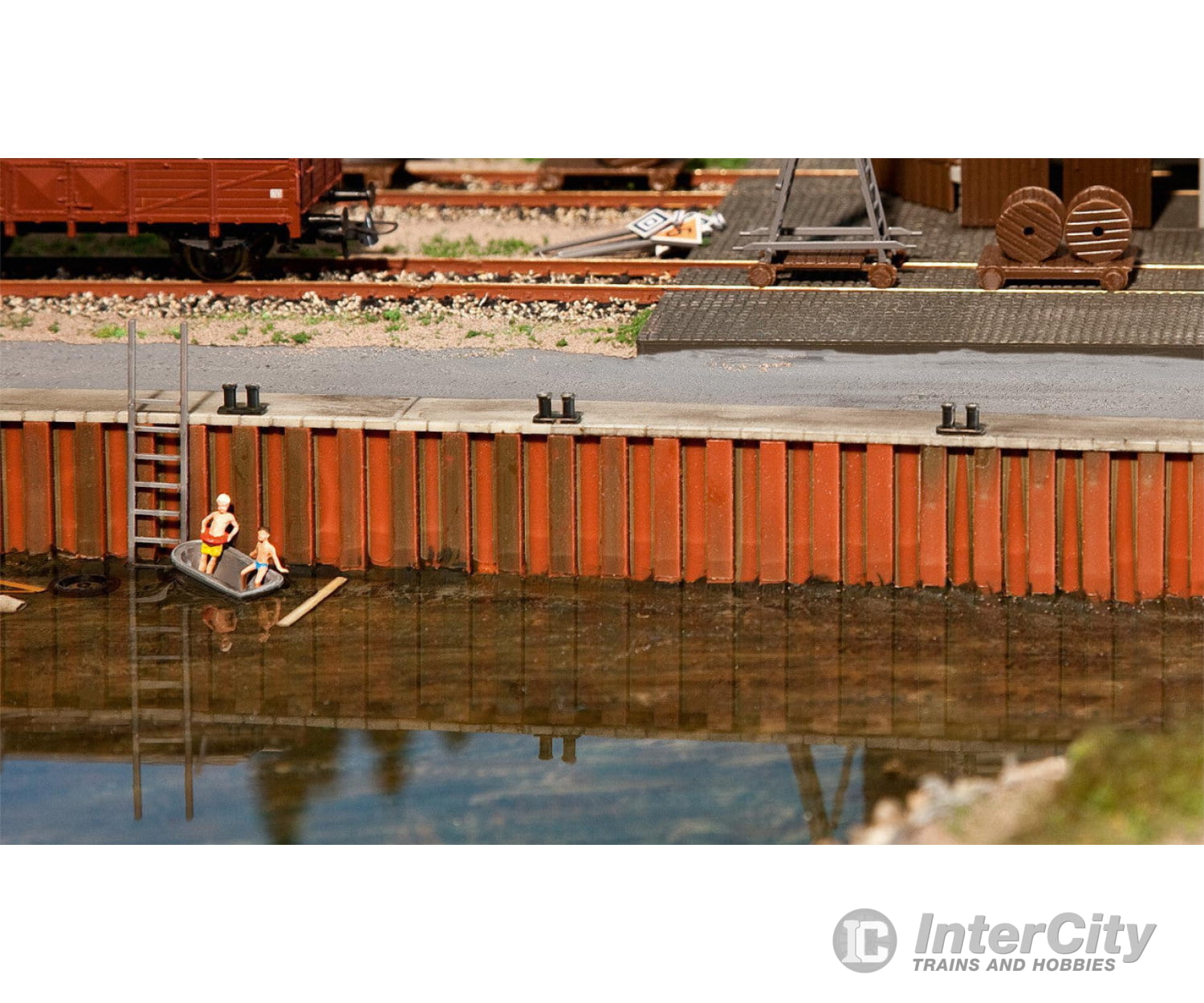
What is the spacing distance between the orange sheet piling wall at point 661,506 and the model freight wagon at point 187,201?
5881 mm

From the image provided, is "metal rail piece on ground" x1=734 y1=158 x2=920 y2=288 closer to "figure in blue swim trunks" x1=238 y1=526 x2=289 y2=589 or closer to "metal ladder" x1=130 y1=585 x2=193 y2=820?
"figure in blue swim trunks" x1=238 y1=526 x2=289 y2=589

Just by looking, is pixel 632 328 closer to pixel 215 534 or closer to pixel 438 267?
pixel 438 267

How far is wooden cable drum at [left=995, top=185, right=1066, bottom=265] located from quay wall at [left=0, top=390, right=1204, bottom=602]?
4.94 metres

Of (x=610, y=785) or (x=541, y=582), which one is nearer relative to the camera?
(x=610, y=785)

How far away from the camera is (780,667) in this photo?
Answer: 1917 cm

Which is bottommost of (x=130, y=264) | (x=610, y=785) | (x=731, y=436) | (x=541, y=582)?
(x=610, y=785)

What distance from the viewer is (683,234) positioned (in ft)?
92.0

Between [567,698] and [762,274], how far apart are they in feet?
28.7

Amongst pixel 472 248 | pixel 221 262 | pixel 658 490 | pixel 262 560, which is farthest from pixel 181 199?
pixel 658 490

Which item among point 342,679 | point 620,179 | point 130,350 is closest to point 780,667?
point 342,679

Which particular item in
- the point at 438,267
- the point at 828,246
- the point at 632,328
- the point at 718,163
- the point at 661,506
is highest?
the point at 718,163

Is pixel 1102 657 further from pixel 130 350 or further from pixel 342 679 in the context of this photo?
pixel 130 350

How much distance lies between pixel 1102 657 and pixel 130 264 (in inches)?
620

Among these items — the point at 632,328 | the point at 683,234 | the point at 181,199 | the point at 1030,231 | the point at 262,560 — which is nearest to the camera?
the point at 262,560
